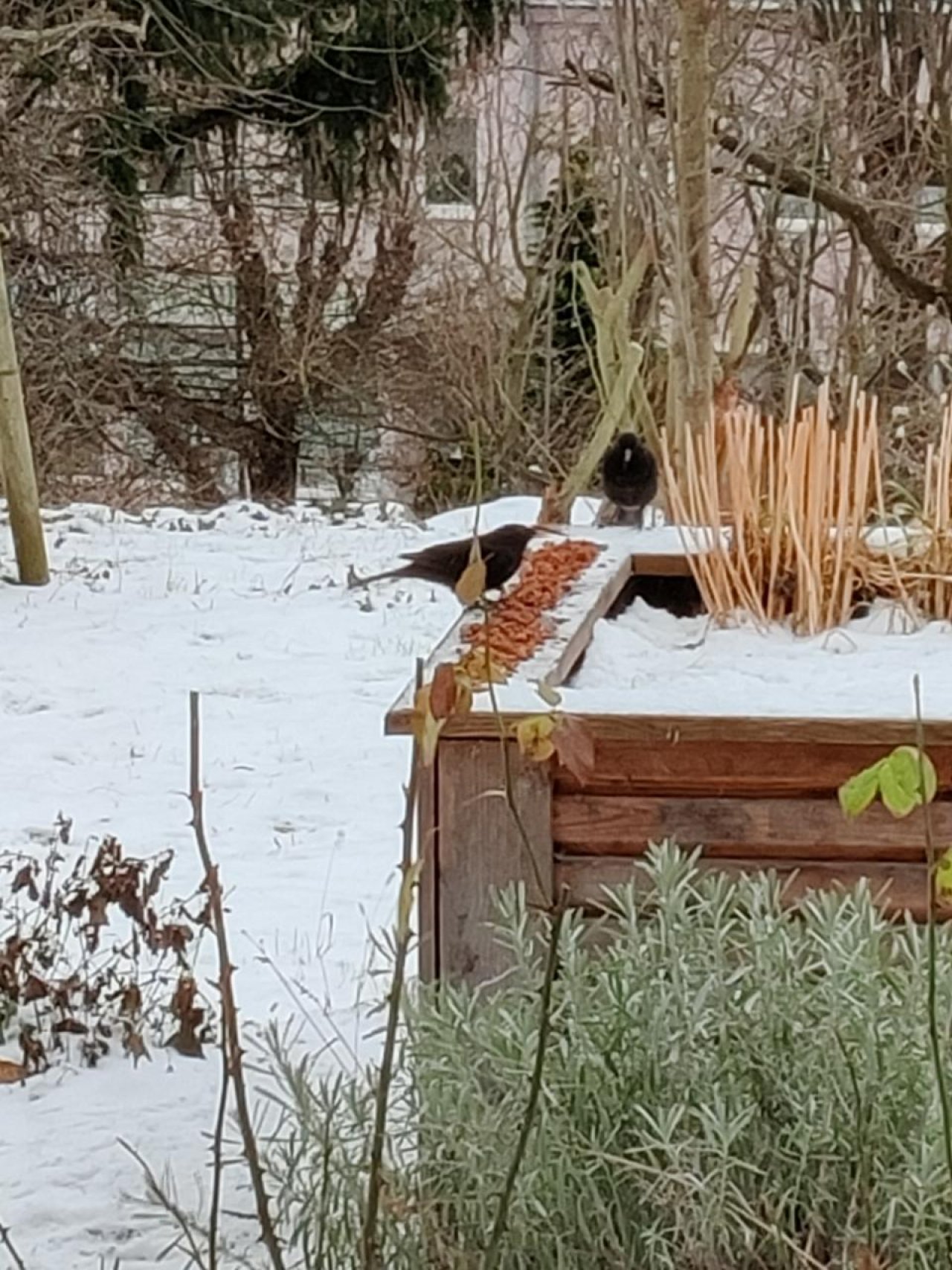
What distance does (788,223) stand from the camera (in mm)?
10055

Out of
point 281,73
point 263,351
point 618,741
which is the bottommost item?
point 263,351

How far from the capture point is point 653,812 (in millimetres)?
2189

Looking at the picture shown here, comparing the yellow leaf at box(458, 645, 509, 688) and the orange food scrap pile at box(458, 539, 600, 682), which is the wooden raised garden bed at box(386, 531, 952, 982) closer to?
the yellow leaf at box(458, 645, 509, 688)

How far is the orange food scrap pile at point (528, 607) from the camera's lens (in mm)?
2396

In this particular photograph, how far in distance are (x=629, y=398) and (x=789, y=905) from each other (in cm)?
450

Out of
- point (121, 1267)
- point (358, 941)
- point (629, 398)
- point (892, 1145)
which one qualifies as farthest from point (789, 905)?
point (629, 398)

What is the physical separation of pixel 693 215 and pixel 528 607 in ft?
11.4

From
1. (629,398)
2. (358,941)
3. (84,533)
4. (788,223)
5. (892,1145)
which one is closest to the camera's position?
(892,1145)

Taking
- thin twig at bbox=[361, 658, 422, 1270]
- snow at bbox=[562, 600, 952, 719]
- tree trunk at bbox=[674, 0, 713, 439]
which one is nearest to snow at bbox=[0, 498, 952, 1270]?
snow at bbox=[562, 600, 952, 719]

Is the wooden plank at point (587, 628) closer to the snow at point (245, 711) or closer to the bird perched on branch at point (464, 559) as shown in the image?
the snow at point (245, 711)

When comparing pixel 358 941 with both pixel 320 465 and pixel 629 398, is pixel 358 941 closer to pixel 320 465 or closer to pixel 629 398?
pixel 629 398

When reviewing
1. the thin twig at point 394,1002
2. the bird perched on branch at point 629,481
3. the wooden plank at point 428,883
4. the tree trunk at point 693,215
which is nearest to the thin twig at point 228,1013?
the thin twig at point 394,1002

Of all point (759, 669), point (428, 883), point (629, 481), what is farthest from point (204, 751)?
point (428, 883)

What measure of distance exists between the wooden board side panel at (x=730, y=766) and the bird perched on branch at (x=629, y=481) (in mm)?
1990
